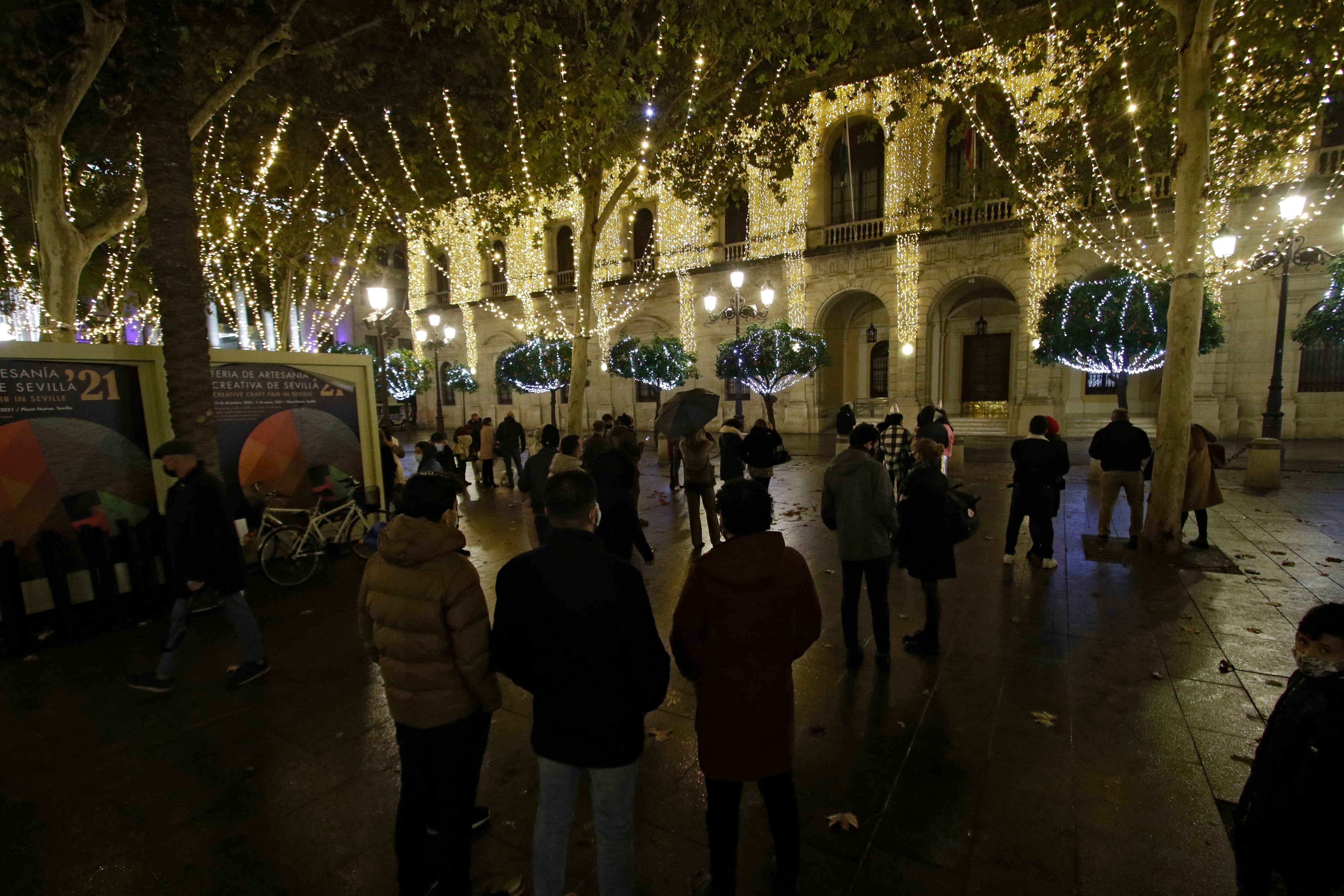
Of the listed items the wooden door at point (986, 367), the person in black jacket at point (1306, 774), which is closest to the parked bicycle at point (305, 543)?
the person in black jacket at point (1306, 774)

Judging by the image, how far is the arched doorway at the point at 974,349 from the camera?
22.8 meters

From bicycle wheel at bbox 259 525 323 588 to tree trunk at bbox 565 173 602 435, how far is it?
5734 mm

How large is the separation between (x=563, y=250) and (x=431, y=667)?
3076 centimetres

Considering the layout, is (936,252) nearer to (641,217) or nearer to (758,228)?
(758,228)

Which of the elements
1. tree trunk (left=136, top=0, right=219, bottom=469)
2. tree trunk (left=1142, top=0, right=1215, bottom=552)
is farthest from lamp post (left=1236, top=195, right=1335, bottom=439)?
tree trunk (left=136, top=0, right=219, bottom=469)

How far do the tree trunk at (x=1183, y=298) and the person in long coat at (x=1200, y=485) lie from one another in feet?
0.43

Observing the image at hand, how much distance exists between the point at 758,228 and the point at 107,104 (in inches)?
768

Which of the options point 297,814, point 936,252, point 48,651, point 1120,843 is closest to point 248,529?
point 48,651

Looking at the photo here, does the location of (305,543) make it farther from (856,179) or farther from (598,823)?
(856,179)

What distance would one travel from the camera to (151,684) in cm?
440

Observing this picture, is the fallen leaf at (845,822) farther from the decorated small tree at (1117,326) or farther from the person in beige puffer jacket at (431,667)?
the decorated small tree at (1117,326)

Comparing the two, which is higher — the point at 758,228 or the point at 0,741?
the point at 758,228

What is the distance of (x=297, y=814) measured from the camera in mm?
3080

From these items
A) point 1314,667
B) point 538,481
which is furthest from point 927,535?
point 538,481
